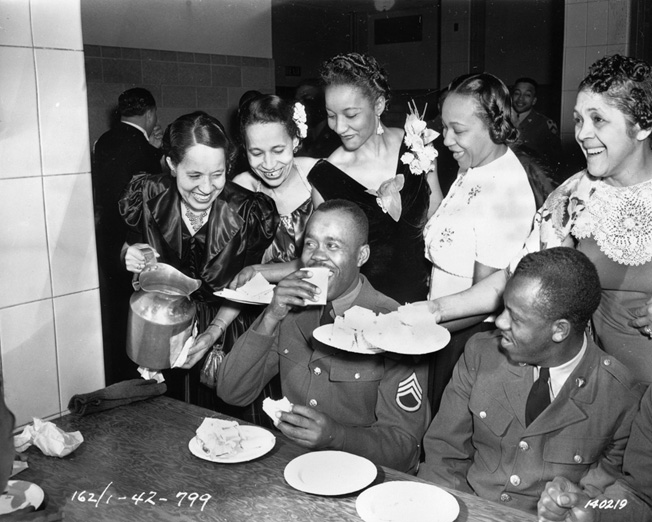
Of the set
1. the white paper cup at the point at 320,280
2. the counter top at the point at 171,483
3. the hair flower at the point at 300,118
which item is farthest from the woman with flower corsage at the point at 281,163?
the counter top at the point at 171,483

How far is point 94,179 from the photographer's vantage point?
2.76 metres

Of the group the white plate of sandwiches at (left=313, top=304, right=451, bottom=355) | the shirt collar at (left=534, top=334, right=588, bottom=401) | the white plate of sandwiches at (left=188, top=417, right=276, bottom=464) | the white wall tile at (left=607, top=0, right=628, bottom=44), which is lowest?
the white plate of sandwiches at (left=188, top=417, right=276, bottom=464)

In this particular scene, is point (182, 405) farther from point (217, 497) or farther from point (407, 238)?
point (407, 238)

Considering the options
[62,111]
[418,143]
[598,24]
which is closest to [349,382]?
[418,143]

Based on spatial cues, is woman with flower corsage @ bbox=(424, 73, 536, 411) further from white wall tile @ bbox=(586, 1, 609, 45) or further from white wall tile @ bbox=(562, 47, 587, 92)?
white wall tile @ bbox=(586, 1, 609, 45)

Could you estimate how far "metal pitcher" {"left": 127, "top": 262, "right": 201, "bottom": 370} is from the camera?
272 cm

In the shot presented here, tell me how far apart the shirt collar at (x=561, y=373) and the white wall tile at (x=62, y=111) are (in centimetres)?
183

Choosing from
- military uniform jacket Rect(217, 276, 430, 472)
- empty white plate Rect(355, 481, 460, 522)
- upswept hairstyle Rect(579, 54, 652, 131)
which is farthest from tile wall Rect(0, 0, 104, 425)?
upswept hairstyle Rect(579, 54, 652, 131)

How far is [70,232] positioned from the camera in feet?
8.89

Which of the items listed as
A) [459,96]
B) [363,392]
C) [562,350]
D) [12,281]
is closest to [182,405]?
[363,392]

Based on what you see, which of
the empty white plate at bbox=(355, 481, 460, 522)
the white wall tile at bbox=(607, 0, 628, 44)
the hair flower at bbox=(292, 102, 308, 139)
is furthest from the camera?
the hair flower at bbox=(292, 102, 308, 139)

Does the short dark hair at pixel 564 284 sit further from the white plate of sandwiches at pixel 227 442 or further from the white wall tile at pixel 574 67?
the white plate of sandwiches at pixel 227 442

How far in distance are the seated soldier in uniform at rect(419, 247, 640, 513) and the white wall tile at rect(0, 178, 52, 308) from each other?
5.29 ft

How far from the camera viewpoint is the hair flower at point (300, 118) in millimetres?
2621
